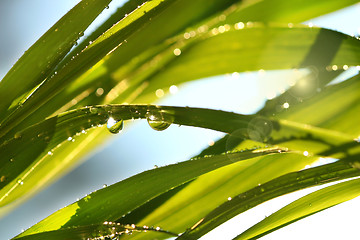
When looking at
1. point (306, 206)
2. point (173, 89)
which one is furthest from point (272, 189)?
point (173, 89)

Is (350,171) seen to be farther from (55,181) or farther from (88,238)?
(55,181)

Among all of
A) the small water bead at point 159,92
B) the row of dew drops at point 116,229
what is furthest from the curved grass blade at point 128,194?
the small water bead at point 159,92

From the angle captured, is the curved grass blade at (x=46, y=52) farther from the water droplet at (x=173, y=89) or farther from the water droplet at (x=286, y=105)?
the water droplet at (x=286, y=105)

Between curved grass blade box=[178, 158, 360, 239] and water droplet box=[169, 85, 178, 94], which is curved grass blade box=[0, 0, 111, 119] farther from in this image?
curved grass blade box=[178, 158, 360, 239]

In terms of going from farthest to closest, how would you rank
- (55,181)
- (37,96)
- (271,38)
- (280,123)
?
1. (55,181)
2. (37,96)
3. (271,38)
4. (280,123)

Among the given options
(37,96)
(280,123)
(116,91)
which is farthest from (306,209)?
(37,96)

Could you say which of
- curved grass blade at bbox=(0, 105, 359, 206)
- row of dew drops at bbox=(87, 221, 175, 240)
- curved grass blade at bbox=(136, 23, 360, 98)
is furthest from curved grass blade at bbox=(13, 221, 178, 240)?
curved grass blade at bbox=(136, 23, 360, 98)

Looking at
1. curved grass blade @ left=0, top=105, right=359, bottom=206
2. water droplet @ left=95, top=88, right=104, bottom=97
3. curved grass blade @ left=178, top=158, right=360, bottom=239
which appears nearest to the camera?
curved grass blade @ left=0, top=105, right=359, bottom=206

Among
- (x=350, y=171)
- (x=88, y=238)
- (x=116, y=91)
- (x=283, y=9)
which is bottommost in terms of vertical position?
(x=88, y=238)
